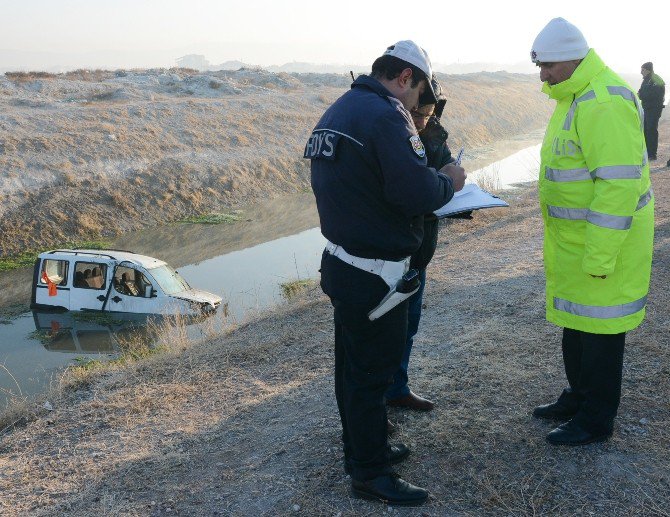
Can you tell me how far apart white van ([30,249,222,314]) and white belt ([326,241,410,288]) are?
9.65m

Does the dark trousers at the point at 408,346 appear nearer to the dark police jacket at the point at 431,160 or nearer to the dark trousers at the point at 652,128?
the dark police jacket at the point at 431,160

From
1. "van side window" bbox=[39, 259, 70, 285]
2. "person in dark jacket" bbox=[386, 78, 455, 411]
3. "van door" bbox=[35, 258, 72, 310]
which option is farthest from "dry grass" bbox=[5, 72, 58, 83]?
"person in dark jacket" bbox=[386, 78, 455, 411]

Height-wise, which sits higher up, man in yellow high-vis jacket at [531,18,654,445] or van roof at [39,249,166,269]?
man in yellow high-vis jacket at [531,18,654,445]

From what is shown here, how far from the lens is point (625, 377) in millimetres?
4500

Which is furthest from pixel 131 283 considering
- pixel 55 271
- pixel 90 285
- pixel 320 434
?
pixel 320 434

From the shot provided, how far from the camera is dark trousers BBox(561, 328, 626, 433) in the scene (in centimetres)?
343

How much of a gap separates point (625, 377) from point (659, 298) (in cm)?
210

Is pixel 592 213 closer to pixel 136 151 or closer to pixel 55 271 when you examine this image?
pixel 55 271

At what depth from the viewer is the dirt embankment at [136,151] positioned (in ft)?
65.3

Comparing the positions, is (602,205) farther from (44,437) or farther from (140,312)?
(140,312)

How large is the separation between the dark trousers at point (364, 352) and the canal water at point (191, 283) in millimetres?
5697

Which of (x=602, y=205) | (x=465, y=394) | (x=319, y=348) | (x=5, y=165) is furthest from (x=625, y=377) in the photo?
(x=5, y=165)

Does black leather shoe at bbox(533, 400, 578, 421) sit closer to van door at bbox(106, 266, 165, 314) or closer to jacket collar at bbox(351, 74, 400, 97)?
jacket collar at bbox(351, 74, 400, 97)

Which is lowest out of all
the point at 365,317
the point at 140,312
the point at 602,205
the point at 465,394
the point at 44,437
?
the point at 140,312
